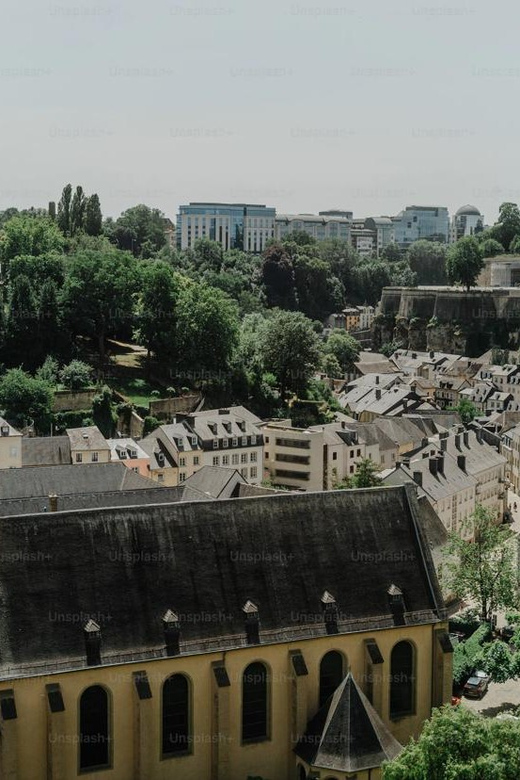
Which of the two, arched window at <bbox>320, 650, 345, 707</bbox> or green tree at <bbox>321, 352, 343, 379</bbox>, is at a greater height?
green tree at <bbox>321, 352, 343, 379</bbox>

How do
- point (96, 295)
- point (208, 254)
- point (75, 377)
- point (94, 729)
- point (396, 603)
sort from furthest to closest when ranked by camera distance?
point (208, 254) → point (96, 295) → point (75, 377) → point (396, 603) → point (94, 729)

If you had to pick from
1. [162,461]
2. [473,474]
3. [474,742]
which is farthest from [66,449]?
[474,742]

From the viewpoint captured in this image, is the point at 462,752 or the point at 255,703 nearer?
the point at 462,752

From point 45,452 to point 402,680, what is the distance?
51.7 metres

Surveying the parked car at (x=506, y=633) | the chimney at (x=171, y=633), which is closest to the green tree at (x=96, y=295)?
the parked car at (x=506, y=633)

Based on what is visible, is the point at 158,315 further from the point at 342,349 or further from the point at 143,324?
the point at 342,349

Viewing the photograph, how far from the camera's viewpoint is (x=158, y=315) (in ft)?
366

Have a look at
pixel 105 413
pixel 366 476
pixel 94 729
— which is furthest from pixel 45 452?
pixel 94 729

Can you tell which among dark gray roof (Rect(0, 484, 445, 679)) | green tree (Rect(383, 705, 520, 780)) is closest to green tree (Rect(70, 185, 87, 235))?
dark gray roof (Rect(0, 484, 445, 679))

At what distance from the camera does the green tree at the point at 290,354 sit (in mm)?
114750

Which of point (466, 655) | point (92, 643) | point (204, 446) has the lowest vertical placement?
point (466, 655)

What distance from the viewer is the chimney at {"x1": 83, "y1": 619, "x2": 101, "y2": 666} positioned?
3366 centimetres

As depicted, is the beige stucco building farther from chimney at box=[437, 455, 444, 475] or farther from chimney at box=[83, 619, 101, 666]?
chimney at box=[437, 455, 444, 475]

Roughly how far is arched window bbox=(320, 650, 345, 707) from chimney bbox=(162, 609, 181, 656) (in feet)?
18.9
